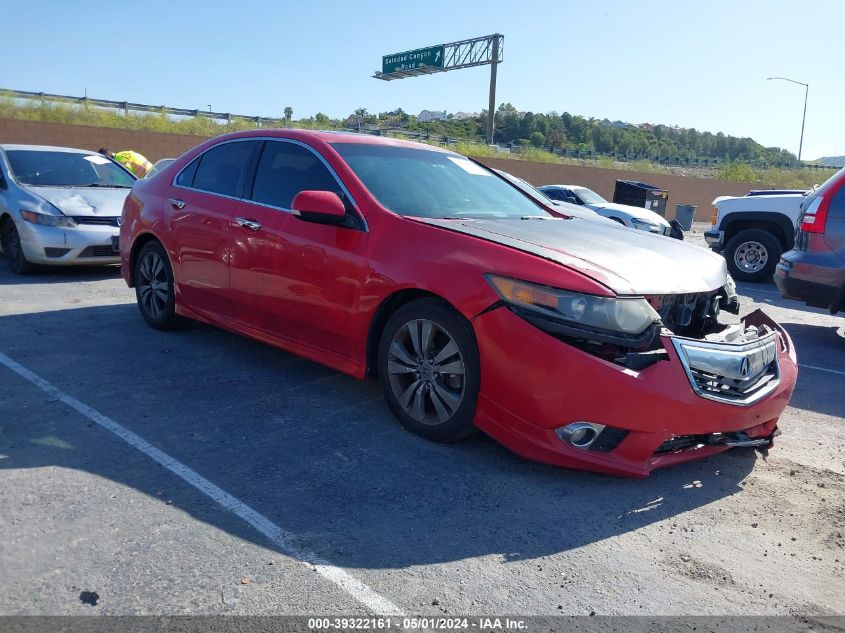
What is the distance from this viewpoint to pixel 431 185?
193 inches

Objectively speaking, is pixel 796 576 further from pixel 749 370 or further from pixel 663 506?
pixel 749 370

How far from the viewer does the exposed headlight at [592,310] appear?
3533 mm

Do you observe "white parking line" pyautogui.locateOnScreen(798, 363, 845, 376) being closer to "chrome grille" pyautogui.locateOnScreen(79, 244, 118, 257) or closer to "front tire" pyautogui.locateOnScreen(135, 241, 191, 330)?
"front tire" pyautogui.locateOnScreen(135, 241, 191, 330)

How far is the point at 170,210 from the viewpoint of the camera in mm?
5906

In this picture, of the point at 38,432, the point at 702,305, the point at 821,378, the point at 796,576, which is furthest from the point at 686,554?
the point at 821,378

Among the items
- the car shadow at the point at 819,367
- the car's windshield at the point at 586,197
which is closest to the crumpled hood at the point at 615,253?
the car shadow at the point at 819,367

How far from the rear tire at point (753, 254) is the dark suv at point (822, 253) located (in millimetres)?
4556

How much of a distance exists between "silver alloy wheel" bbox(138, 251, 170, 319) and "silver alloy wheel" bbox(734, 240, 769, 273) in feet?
29.4

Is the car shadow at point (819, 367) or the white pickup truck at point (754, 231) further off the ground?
the white pickup truck at point (754, 231)

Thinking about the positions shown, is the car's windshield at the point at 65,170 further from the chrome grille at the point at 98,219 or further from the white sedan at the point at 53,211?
the chrome grille at the point at 98,219

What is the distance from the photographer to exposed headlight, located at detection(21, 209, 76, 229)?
8.62m

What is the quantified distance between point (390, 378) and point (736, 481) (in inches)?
72.9

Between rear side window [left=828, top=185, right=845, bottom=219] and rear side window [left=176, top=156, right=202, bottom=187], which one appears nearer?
rear side window [left=176, top=156, right=202, bottom=187]

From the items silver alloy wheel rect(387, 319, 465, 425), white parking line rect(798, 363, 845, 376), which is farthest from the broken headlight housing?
white parking line rect(798, 363, 845, 376)
